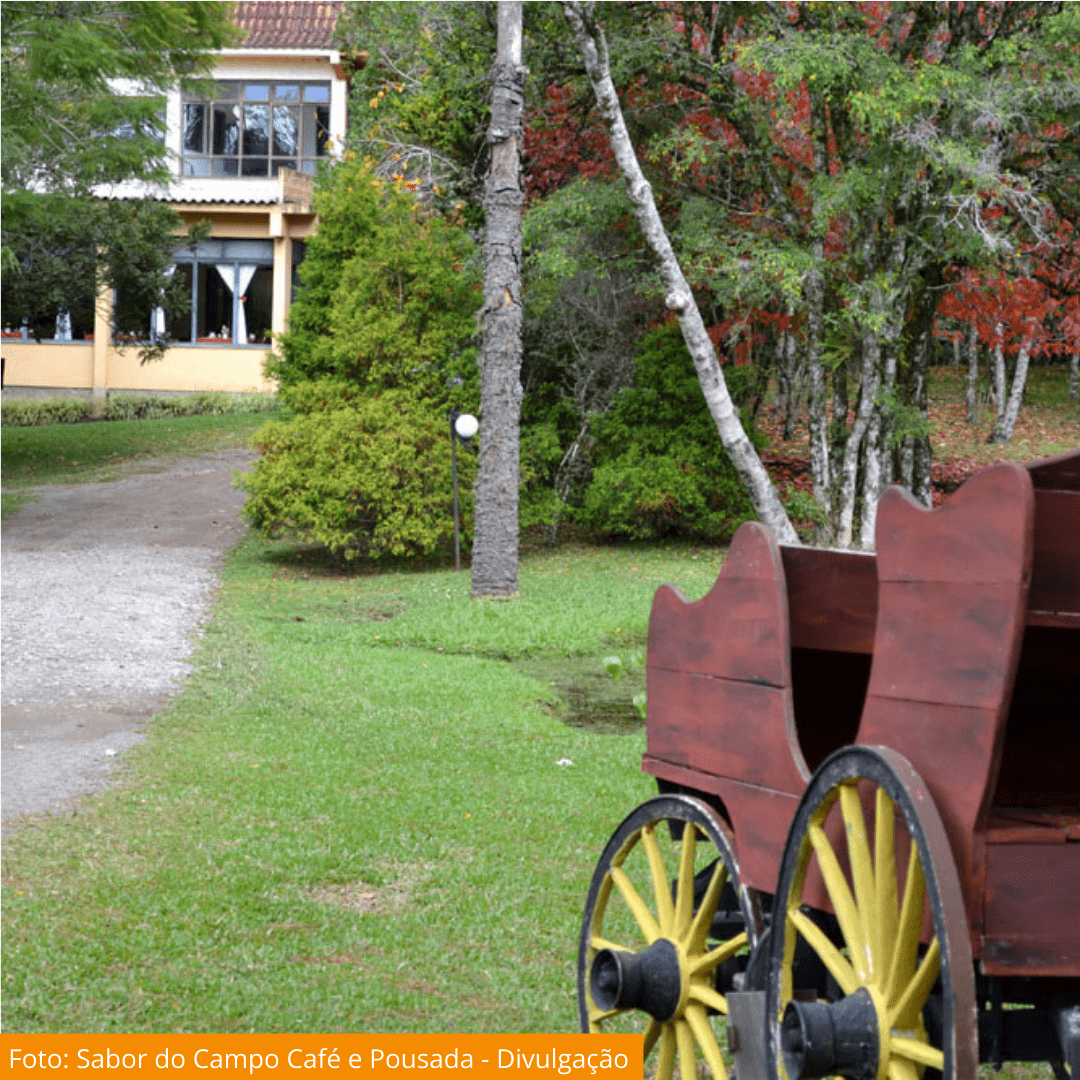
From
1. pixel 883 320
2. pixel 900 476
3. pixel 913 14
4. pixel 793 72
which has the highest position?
pixel 913 14

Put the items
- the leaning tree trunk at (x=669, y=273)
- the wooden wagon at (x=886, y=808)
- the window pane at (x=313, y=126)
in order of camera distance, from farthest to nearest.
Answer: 1. the window pane at (x=313, y=126)
2. the leaning tree trunk at (x=669, y=273)
3. the wooden wagon at (x=886, y=808)

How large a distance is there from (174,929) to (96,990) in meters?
0.68

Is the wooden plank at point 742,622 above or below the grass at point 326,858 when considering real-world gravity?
above

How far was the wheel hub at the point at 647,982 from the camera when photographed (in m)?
3.44

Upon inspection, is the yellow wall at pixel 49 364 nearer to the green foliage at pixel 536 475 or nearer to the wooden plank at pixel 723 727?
the green foliage at pixel 536 475

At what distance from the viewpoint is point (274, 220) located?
33531 mm

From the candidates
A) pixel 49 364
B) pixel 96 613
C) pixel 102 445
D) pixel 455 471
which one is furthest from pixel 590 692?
pixel 49 364

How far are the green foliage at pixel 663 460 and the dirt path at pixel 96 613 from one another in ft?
16.8

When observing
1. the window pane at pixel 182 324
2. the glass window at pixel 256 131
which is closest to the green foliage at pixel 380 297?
the glass window at pixel 256 131

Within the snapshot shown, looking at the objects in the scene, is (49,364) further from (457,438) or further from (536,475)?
(457,438)

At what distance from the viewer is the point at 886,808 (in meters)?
2.55

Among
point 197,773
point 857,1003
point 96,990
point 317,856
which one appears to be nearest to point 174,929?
point 96,990

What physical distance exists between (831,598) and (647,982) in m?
1.02

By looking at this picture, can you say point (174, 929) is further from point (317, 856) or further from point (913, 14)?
point (913, 14)
